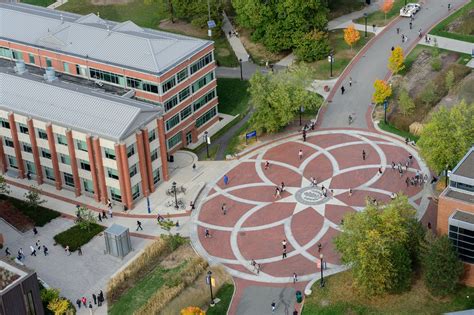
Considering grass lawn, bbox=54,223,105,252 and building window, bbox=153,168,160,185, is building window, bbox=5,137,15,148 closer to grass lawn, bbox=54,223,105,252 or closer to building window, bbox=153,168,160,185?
grass lawn, bbox=54,223,105,252

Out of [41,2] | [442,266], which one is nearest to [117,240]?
[442,266]

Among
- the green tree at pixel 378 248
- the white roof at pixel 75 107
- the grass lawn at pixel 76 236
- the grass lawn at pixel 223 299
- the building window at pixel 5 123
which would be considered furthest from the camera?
the building window at pixel 5 123

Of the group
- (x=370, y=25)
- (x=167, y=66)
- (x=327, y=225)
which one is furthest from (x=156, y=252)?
(x=370, y=25)

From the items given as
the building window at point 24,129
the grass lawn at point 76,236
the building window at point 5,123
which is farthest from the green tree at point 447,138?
the building window at point 5,123

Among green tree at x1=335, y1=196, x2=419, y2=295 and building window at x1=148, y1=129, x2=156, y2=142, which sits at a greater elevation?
building window at x1=148, y1=129, x2=156, y2=142

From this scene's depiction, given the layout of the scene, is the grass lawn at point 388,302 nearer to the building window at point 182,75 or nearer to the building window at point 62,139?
the building window at point 62,139

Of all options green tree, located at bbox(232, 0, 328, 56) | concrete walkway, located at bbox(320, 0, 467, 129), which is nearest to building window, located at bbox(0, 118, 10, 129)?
concrete walkway, located at bbox(320, 0, 467, 129)
